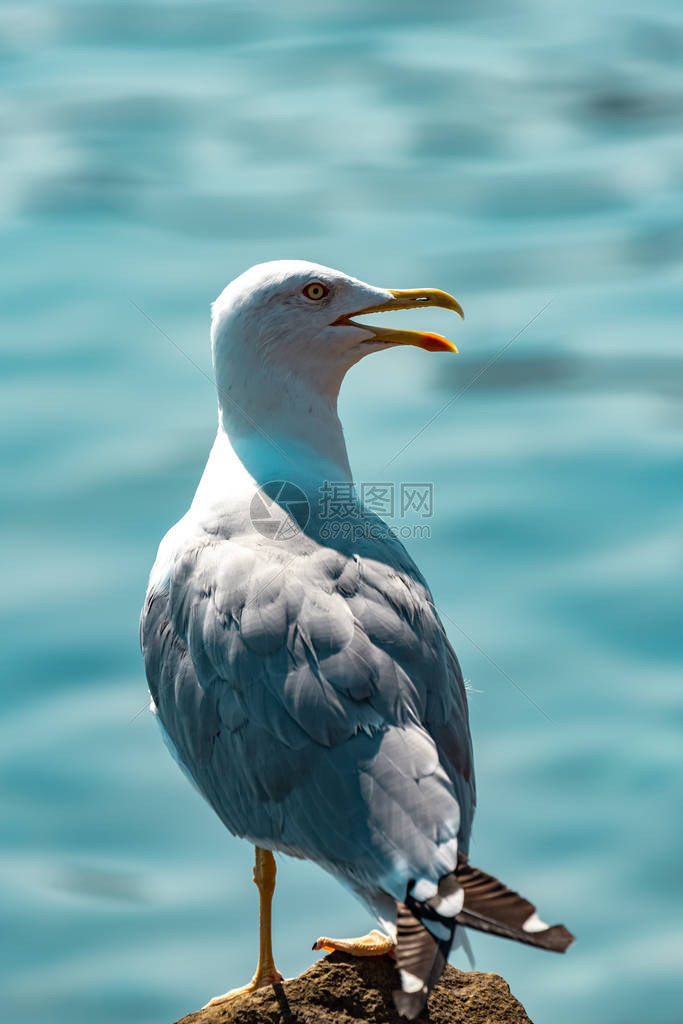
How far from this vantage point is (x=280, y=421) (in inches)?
234

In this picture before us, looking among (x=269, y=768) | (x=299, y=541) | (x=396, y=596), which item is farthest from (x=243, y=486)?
(x=269, y=768)

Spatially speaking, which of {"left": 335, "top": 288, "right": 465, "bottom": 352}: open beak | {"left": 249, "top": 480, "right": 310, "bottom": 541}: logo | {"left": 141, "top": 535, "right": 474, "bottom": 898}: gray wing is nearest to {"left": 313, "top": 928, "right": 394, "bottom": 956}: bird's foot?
{"left": 141, "top": 535, "right": 474, "bottom": 898}: gray wing

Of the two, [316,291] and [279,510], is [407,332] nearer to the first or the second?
[316,291]

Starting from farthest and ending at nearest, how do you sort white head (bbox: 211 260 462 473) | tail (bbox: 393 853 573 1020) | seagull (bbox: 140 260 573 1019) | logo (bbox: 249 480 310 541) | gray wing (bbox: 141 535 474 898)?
white head (bbox: 211 260 462 473), logo (bbox: 249 480 310 541), gray wing (bbox: 141 535 474 898), seagull (bbox: 140 260 573 1019), tail (bbox: 393 853 573 1020)

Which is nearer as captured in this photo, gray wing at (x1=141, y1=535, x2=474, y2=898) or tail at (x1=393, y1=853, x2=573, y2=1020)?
tail at (x1=393, y1=853, x2=573, y2=1020)

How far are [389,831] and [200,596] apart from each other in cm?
118

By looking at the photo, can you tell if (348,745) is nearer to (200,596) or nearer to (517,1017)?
(200,596)

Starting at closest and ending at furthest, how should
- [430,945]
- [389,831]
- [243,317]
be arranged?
1. [430,945]
2. [389,831]
3. [243,317]

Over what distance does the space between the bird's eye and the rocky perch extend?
2.40 meters

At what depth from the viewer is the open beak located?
5969mm

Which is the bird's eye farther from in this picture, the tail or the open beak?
the tail

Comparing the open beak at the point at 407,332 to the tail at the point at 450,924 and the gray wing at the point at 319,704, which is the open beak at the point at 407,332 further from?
the tail at the point at 450,924

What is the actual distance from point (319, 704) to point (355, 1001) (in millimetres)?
1089

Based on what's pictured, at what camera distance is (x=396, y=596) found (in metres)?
5.37
